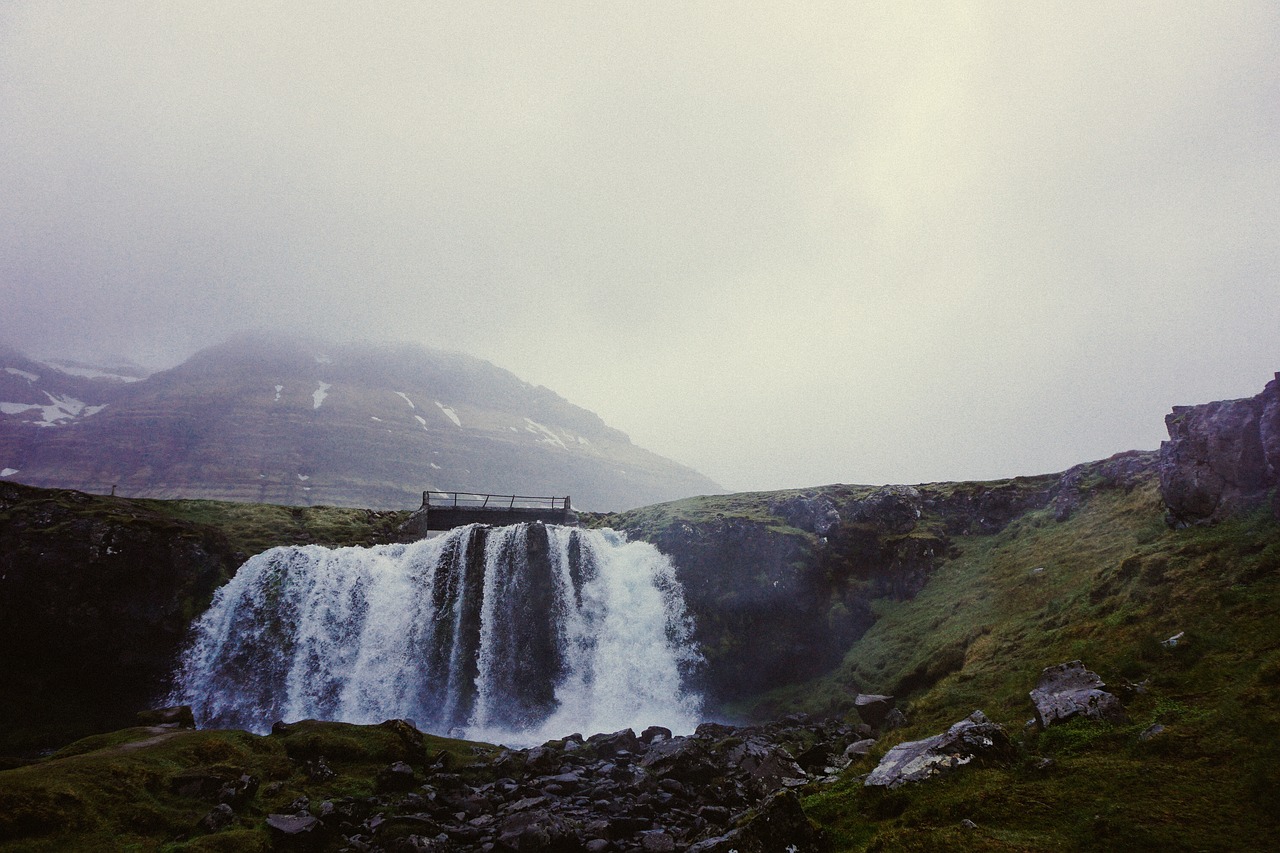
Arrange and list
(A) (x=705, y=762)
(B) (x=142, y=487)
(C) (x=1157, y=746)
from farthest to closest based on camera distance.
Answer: (B) (x=142, y=487) → (A) (x=705, y=762) → (C) (x=1157, y=746)

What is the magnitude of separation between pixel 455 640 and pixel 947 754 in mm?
37180

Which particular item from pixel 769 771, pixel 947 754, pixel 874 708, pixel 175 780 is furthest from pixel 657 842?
pixel 874 708

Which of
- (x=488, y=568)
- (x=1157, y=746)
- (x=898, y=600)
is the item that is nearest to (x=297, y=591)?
(x=488, y=568)

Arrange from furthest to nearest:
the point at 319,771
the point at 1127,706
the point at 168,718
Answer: the point at 168,718 < the point at 319,771 < the point at 1127,706

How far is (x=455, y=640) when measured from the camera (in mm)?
42031

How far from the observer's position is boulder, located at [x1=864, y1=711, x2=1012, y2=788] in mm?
12008

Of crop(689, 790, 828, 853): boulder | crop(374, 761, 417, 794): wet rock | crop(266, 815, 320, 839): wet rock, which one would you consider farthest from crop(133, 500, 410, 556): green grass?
crop(689, 790, 828, 853): boulder

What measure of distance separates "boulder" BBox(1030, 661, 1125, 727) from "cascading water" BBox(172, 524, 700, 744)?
2768 centimetres

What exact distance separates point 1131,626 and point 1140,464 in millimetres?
22003

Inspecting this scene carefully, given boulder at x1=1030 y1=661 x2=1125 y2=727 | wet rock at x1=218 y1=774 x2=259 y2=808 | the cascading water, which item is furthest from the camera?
the cascading water

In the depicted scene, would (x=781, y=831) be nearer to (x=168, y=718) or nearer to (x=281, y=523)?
(x=168, y=718)

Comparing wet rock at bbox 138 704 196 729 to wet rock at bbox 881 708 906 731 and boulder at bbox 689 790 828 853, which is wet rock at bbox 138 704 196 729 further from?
wet rock at bbox 881 708 906 731

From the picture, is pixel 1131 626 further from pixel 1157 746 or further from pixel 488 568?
pixel 488 568

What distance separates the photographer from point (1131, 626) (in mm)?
17109
